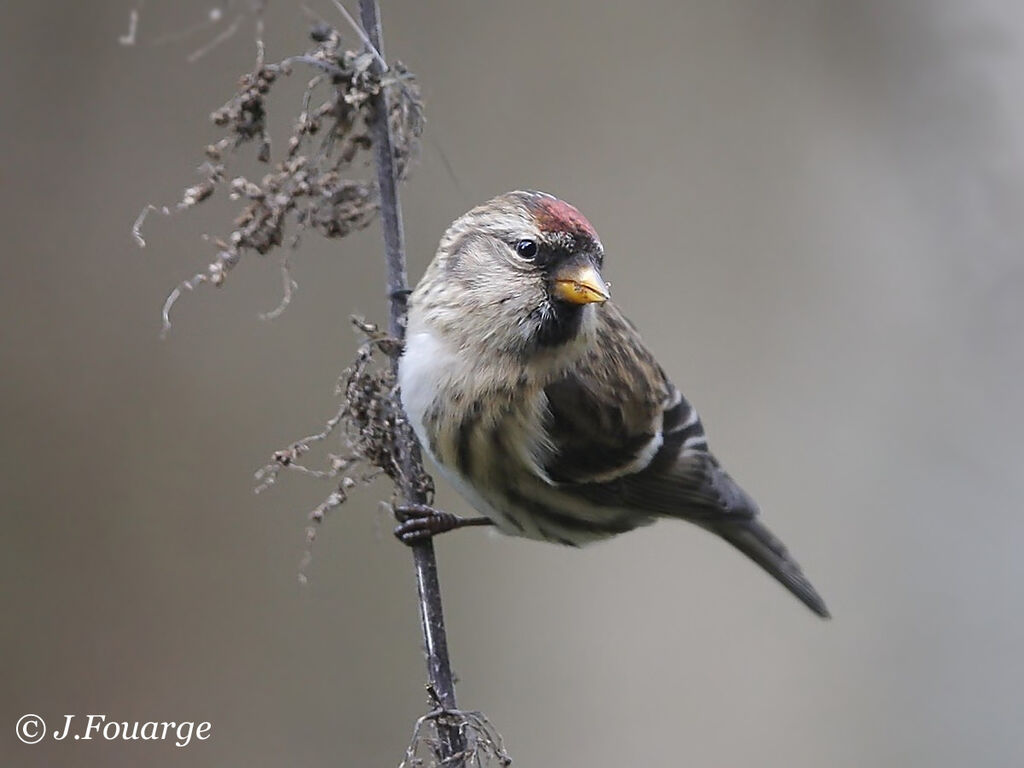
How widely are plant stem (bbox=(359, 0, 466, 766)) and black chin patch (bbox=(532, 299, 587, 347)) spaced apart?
30cm

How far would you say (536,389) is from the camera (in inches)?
101

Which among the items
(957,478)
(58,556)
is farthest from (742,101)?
(58,556)

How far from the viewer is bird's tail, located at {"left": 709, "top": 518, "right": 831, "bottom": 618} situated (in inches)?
125

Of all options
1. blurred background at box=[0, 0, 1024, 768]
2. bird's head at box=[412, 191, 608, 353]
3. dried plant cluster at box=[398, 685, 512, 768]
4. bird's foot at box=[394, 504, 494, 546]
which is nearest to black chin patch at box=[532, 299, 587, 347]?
bird's head at box=[412, 191, 608, 353]

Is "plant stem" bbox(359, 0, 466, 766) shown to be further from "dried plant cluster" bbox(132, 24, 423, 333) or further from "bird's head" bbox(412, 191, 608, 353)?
"bird's head" bbox(412, 191, 608, 353)

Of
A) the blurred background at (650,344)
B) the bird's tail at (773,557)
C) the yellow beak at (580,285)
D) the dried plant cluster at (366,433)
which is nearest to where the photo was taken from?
the dried plant cluster at (366,433)

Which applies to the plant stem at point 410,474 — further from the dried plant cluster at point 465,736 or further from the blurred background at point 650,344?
the blurred background at point 650,344

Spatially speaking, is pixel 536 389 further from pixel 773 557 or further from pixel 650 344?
pixel 650 344

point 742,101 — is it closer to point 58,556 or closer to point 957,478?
point 957,478

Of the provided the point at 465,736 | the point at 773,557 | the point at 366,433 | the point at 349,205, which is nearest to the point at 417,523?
the point at 366,433

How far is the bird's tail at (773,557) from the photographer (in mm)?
3182

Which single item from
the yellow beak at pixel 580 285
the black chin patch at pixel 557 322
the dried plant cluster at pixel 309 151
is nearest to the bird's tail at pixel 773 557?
the black chin patch at pixel 557 322

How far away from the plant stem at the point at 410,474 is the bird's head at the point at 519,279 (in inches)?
8.4

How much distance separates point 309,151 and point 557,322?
627 millimetres
